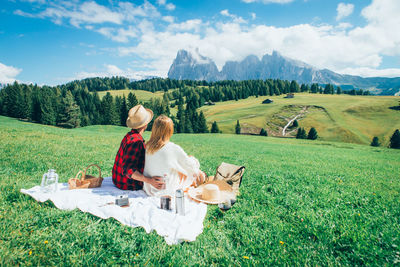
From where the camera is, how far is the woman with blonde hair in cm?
524

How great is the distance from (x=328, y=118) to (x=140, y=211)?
9644 centimetres

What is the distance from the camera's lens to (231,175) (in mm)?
7137

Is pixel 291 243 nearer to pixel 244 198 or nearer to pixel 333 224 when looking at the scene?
pixel 333 224

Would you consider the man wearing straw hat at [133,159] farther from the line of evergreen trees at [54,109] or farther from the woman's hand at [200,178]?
the line of evergreen trees at [54,109]

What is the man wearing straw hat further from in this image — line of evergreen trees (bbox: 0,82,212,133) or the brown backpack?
line of evergreen trees (bbox: 0,82,212,133)

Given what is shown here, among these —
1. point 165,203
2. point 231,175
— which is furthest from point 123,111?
point 165,203

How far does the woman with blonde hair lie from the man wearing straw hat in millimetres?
211

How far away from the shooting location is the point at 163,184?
5.36 meters

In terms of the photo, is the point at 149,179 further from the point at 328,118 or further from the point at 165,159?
the point at 328,118

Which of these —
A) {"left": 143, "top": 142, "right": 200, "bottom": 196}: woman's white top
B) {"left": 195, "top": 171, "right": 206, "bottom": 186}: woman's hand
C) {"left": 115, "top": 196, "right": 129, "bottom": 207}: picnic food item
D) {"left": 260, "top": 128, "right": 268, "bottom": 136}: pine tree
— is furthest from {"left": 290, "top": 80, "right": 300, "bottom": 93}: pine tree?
{"left": 115, "top": 196, "right": 129, "bottom": 207}: picnic food item

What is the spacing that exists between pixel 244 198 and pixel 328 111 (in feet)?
335

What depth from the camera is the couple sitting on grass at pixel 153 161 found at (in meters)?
5.26

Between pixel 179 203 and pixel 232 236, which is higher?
pixel 179 203

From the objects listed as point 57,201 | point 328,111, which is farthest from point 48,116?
point 328,111
